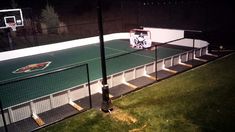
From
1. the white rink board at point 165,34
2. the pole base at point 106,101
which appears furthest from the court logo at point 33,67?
the white rink board at point 165,34

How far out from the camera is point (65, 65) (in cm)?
1484

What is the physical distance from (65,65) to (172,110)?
980cm

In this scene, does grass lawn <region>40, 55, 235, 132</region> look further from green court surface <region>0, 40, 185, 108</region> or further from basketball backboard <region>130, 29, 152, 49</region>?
basketball backboard <region>130, 29, 152, 49</region>

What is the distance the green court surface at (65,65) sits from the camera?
10812mm

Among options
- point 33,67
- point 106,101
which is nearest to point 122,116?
point 106,101

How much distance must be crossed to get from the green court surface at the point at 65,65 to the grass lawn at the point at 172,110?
192 centimetres

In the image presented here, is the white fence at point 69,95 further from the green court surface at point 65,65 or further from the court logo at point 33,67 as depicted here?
the court logo at point 33,67

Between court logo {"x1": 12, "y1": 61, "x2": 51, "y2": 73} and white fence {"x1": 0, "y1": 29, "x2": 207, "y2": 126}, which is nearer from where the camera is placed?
white fence {"x1": 0, "y1": 29, "x2": 207, "y2": 126}

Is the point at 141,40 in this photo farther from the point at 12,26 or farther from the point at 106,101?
the point at 12,26

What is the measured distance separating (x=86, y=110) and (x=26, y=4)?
95.1 feet

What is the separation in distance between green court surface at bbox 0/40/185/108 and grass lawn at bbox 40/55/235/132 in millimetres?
1924

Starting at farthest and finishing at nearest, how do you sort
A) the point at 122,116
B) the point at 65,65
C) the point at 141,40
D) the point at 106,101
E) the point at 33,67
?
the point at 141,40 → the point at 65,65 → the point at 33,67 → the point at 106,101 → the point at 122,116

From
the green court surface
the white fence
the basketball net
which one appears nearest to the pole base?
the green court surface

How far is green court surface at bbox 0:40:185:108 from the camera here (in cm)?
1081
